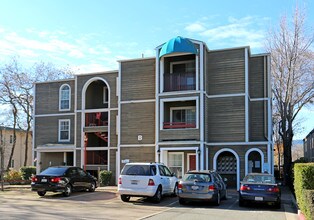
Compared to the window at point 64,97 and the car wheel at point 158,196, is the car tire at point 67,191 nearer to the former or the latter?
the car wheel at point 158,196

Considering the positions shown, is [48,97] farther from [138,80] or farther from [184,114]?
[184,114]

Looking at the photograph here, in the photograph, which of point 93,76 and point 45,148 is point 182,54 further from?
point 45,148

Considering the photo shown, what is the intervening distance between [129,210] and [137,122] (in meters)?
13.1

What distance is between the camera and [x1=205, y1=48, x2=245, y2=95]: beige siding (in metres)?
26.5

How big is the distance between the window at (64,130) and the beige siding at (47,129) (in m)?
0.33

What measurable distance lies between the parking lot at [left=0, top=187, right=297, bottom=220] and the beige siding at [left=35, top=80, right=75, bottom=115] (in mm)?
14959

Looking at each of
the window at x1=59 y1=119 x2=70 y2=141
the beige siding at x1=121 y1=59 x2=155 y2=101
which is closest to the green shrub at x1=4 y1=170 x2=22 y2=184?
the window at x1=59 y1=119 x2=70 y2=141

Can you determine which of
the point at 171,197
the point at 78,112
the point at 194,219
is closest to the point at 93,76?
the point at 78,112

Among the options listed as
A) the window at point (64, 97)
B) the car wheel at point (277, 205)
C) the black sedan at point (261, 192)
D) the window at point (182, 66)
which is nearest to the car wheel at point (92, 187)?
the black sedan at point (261, 192)

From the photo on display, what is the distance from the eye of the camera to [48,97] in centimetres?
3406

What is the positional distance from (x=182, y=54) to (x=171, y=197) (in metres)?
10.6

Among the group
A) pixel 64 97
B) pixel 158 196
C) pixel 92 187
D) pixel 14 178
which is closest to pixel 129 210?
pixel 158 196

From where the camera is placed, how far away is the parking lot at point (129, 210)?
13.9m

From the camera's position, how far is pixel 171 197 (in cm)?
2022
